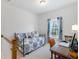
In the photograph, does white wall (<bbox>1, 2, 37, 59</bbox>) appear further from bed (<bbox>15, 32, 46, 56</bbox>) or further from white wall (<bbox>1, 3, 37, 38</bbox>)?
bed (<bbox>15, 32, 46, 56</bbox>)

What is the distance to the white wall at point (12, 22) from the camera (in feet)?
10.6

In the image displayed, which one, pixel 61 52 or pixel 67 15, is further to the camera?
pixel 67 15

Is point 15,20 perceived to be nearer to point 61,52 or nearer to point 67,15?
point 67,15

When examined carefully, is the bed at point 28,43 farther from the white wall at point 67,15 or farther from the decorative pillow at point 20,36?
the white wall at point 67,15

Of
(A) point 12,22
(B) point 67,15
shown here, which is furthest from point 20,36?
(B) point 67,15

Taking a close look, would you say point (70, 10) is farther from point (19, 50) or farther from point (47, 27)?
point (19, 50)

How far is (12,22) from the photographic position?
3.60 m

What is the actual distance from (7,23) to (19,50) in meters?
1.16

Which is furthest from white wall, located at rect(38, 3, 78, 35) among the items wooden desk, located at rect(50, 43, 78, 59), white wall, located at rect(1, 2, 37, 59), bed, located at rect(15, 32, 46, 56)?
wooden desk, located at rect(50, 43, 78, 59)

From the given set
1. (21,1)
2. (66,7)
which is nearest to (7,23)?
(21,1)

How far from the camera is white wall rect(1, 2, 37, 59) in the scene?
10.6 feet

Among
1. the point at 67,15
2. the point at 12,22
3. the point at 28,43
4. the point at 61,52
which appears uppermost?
the point at 67,15

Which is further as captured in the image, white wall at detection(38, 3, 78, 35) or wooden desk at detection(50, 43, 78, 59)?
white wall at detection(38, 3, 78, 35)

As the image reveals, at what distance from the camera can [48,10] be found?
4.00 m
